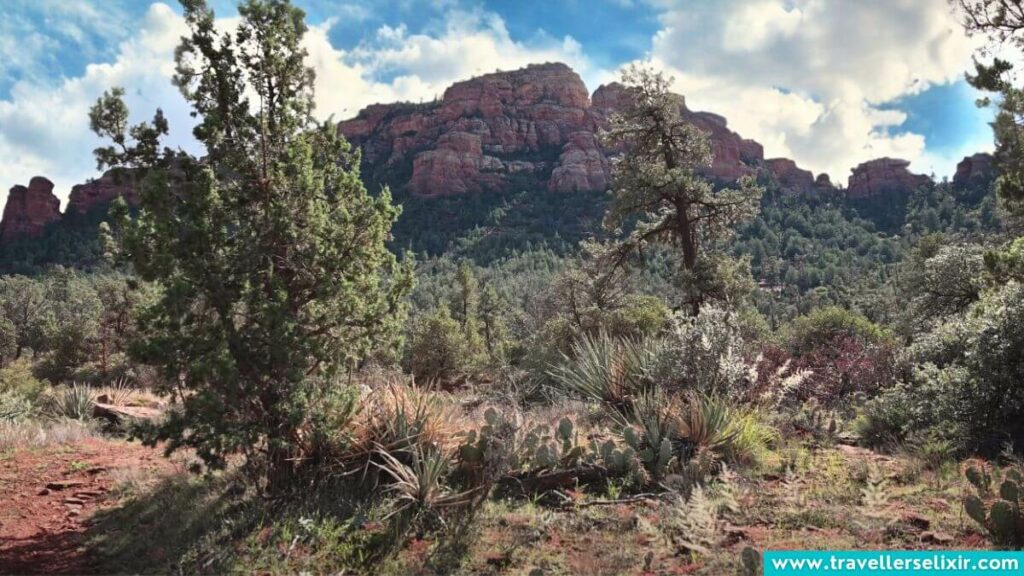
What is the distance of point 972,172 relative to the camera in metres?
120

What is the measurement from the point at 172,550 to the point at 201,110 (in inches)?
161

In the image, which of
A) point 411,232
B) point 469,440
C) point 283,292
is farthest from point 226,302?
point 411,232

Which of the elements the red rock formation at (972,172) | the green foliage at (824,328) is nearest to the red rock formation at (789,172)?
the red rock formation at (972,172)

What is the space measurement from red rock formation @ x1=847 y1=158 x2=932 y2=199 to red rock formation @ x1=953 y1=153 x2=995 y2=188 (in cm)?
1279

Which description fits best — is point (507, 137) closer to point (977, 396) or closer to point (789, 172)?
point (789, 172)

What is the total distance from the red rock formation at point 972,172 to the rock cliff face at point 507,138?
41183 mm

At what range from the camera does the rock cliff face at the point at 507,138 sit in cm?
A: 15275

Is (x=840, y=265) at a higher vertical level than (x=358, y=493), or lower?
higher

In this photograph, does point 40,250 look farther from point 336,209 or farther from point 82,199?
point 336,209

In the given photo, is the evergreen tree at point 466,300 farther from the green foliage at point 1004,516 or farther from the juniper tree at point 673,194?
the green foliage at point 1004,516

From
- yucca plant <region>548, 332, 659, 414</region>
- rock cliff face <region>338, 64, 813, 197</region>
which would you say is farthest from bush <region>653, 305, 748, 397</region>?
rock cliff face <region>338, 64, 813, 197</region>

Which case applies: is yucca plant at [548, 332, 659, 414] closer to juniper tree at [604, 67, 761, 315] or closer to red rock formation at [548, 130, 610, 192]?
juniper tree at [604, 67, 761, 315]

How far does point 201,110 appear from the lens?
19.6 feet

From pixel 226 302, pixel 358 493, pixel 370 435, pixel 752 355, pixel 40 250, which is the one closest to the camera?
pixel 226 302
